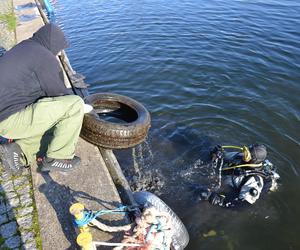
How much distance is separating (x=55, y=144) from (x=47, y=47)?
4.97 feet

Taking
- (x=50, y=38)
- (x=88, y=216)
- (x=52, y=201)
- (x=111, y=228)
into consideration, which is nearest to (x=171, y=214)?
(x=111, y=228)

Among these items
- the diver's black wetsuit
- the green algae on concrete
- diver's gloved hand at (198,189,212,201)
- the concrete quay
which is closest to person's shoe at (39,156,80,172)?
the concrete quay

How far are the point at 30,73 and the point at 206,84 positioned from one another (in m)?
6.50

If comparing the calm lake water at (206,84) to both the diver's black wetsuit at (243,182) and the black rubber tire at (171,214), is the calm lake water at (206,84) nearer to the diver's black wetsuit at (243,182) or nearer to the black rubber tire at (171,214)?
the diver's black wetsuit at (243,182)

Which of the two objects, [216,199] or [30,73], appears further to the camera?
[216,199]

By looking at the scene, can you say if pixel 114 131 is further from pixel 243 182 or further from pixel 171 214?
pixel 243 182

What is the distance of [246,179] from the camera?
6.22 m

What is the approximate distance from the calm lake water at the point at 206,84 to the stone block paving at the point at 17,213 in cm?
274

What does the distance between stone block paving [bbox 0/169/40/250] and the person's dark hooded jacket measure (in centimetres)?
112

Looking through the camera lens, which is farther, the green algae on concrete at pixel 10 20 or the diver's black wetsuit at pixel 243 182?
the green algae on concrete at pixel 10 20

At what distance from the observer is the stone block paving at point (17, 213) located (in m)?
4.09

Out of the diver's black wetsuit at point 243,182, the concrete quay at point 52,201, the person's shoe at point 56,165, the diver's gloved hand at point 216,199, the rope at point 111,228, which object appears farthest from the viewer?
the diver's gloved hand at point 216,199

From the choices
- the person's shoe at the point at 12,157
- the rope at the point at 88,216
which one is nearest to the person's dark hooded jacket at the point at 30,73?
the person's shoe at the point at 12,157

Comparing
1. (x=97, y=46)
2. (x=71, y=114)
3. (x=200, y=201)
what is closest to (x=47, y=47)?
(x=71, y=114)
